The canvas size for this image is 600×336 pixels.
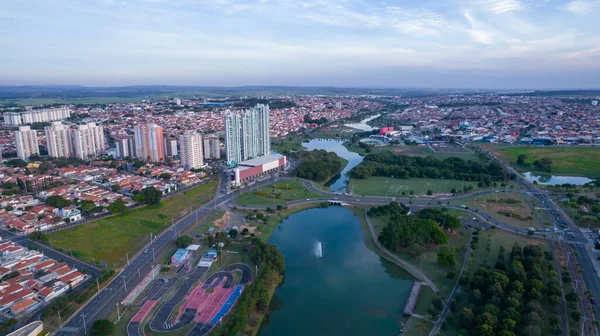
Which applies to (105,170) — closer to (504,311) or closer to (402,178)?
(402,178)

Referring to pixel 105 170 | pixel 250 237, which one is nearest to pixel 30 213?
pixel 105 170

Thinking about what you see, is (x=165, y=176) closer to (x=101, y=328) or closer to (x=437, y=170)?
(x=101, y=328)

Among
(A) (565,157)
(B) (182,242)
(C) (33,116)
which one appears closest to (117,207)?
(B) (182,242)

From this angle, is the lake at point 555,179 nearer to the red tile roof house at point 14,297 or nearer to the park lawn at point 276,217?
the park lawn at point 276,217

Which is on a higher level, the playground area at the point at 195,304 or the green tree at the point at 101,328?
the green tree at the point at 101,328

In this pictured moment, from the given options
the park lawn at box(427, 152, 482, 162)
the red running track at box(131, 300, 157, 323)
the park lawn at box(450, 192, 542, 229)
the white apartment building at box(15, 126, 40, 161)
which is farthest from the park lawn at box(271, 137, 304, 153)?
the red running track at box(131, 300, 157, 323)

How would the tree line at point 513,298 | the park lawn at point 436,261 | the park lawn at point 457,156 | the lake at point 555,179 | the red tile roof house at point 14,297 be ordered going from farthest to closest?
the park lawn at point 457,156 → the lake at point 555,179 → the park lawn at point 436,261 → the red tile roof house at point 14,297 → the tree line at point 513,298

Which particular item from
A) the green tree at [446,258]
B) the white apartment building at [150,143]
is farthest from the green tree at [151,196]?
the green tree at [446,258]
